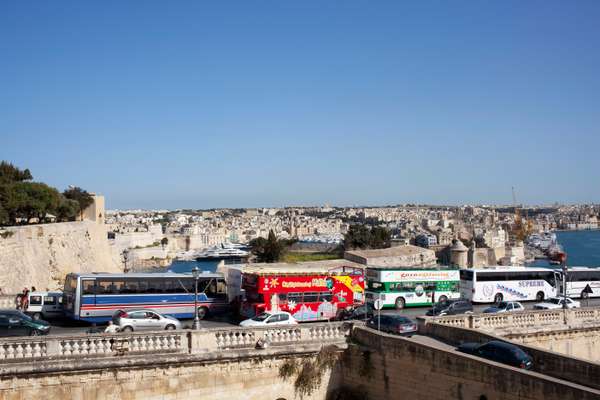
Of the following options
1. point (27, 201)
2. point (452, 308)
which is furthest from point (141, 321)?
point (27, 201)

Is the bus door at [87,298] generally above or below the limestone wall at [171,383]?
above

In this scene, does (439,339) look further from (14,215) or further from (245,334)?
(14,215)

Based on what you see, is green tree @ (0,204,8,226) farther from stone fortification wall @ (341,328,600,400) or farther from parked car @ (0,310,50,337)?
stone fortification wall @ (341,328,600,400)

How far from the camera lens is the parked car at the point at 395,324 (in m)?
16.4

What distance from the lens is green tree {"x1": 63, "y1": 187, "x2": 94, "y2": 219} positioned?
5875 centimetres

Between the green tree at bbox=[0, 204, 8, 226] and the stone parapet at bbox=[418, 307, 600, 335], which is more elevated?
the green tree at bbox=[0, 204, 8, 226]

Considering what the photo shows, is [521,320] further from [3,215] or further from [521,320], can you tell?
[3,215]

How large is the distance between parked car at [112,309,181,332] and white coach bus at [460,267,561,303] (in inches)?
603

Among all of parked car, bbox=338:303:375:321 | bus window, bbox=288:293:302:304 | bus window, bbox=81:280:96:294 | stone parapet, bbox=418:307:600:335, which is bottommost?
parked car, bbox=338:303:375:321

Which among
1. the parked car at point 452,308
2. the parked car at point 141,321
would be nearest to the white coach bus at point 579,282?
the parked car at point 452,308

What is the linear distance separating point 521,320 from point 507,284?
1097 centimetres

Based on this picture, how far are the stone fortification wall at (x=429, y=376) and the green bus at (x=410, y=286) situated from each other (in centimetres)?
1180

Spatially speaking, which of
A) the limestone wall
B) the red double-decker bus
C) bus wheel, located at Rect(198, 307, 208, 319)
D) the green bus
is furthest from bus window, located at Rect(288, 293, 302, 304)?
the limestone wall

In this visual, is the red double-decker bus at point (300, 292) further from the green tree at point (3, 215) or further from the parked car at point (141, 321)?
the green tree at point (3, 215)
